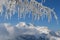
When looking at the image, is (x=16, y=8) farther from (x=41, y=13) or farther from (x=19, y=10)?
(x=41, y=13)

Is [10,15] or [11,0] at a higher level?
[11,0]

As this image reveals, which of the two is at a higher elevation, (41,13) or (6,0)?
(6,0)

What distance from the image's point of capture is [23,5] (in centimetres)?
586

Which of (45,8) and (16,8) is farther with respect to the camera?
(16,8)

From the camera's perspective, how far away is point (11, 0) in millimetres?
5762

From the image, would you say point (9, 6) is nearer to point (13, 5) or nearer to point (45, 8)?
point (13, 5)

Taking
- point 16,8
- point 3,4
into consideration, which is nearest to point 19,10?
point 16,8

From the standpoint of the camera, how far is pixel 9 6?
585cm

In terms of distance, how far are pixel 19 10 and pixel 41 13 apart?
0.72m

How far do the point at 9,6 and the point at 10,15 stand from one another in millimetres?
316

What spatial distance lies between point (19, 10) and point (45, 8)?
34.5 inches

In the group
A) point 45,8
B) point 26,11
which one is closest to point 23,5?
point 26,11

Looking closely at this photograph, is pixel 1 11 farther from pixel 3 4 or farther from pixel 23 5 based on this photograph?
pixel 23 5

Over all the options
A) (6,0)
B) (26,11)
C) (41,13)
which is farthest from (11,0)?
(41,13)
